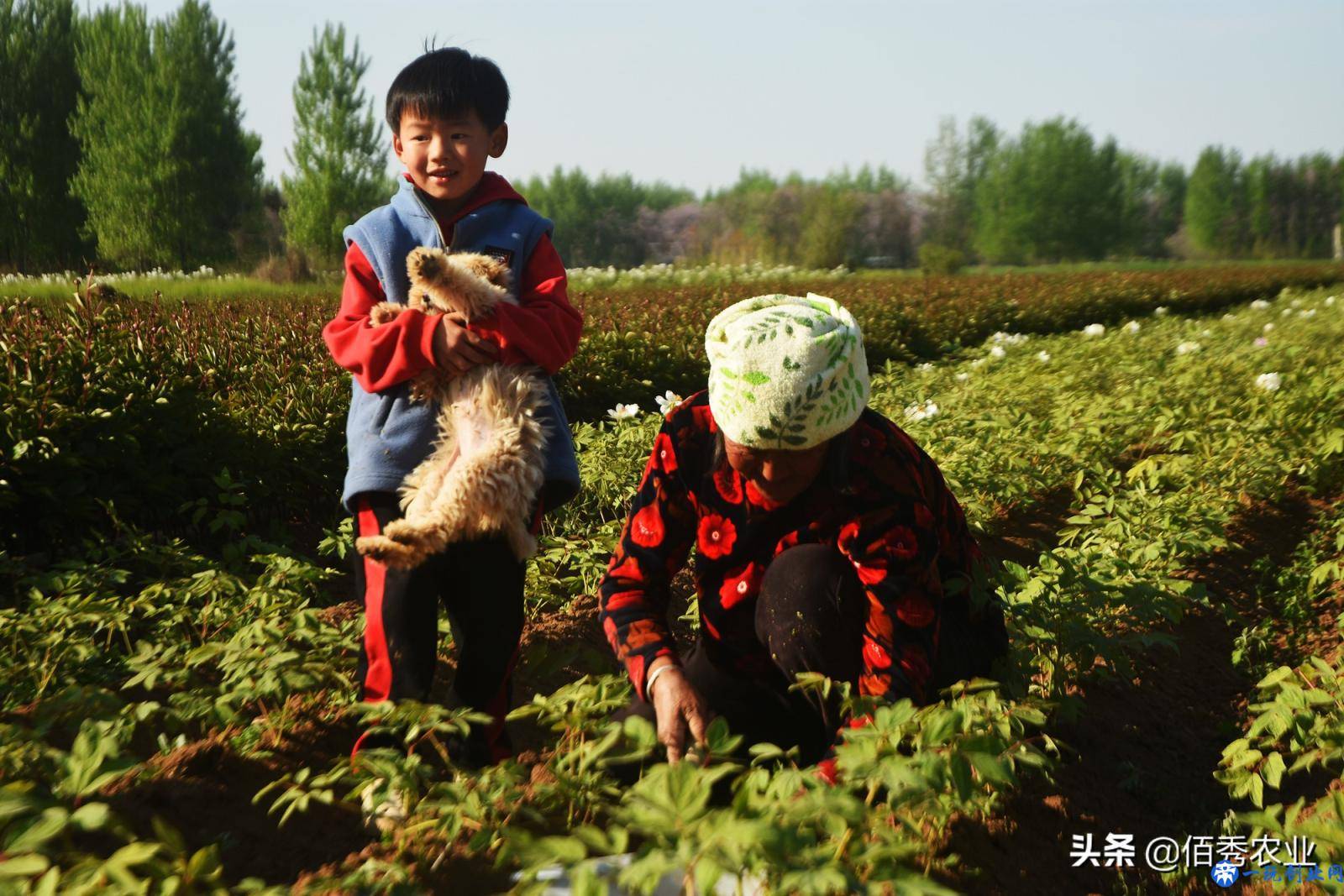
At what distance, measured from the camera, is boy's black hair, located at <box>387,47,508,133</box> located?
2211mm

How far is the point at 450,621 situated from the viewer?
2.39 m

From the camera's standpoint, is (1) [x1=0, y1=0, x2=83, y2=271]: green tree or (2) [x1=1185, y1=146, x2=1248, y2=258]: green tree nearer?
(1) [x1=0, y1=0, x2=83, y2=271]: green tree

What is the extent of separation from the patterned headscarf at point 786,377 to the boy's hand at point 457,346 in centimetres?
52

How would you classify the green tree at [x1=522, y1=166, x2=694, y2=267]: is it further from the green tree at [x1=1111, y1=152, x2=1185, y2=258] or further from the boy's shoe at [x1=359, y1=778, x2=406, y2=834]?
the boy's shoe at [x1=359, y1=778, x2=406, y2=834]

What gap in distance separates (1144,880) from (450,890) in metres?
1.36

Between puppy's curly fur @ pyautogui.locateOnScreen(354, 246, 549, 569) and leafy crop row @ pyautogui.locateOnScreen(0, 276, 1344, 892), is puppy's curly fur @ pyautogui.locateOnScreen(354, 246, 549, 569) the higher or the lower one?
the higher one

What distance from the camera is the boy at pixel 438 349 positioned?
2.21 metres

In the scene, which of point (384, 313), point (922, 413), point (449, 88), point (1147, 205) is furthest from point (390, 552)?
point (1147, 205)

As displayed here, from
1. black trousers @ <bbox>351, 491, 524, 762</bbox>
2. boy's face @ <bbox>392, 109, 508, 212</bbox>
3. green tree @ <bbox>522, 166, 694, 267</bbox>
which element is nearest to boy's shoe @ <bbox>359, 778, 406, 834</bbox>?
black trousers @ <bbox>351, 491, 524, 762</bbox>

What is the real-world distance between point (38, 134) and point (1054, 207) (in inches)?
1839

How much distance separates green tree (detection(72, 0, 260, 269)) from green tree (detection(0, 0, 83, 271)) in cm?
38

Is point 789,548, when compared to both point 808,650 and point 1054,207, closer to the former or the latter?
point 808,650

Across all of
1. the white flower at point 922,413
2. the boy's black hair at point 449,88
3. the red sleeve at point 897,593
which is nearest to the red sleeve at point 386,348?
the boy's black hair at point 449,88

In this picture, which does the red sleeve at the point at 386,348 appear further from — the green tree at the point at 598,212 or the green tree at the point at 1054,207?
the green tree at the point at 1054,207
